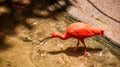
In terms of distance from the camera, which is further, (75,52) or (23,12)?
(23,12)

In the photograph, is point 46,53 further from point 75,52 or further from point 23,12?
point 23,12

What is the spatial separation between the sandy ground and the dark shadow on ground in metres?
0.11

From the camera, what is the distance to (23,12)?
5008 mm

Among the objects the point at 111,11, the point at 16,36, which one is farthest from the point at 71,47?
the point at 111,11

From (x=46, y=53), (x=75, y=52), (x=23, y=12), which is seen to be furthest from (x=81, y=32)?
(x=23, y=12)

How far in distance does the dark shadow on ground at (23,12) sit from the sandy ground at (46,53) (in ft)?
0.36

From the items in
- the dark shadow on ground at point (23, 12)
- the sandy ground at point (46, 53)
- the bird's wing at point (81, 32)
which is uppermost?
the dark shadow on ground at point (23, 12)

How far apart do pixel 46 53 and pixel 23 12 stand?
3.10 feet

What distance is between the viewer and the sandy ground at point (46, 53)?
13.9 ft

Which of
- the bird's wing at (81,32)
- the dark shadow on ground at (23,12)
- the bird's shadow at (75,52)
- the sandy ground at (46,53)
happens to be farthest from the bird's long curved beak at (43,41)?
the bird's wing at (81,32)

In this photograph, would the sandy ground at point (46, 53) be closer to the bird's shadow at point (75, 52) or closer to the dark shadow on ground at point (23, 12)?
the bird's shadow at point (75, 52)

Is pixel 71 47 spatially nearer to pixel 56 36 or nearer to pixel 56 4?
pixel 56 36

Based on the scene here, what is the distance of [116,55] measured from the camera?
4.52m

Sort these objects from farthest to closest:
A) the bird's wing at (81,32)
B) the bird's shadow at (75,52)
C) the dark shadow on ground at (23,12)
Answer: the dark shadow on ground at (23,12) → the bird's shadow at (75,52) → the bird's wing at (81,32)
